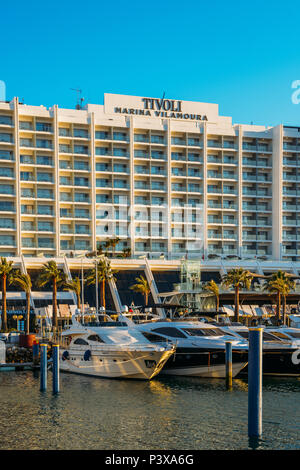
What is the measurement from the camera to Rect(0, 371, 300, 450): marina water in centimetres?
2550

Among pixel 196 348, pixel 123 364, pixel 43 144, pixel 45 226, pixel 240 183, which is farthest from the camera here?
pixel 240 183

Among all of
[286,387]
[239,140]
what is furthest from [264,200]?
[286,387]

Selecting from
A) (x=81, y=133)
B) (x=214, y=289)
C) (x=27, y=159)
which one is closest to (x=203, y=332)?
(x=214, y=289)

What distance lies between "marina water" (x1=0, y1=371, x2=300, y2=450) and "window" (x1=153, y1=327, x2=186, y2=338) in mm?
3133

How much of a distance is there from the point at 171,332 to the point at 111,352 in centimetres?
484

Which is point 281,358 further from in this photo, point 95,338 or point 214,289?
point 214,289

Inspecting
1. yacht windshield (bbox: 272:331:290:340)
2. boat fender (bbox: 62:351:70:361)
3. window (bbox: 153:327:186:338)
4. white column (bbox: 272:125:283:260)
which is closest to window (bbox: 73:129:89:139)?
white column (bbox: 272:125:283:260)

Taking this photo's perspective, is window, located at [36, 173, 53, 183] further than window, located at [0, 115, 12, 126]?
Yes

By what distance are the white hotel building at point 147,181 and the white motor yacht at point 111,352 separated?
55088mm

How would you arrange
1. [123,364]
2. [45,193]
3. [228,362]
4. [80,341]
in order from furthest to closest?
[45,193] < [80,341] < [123,364] < [228,362]

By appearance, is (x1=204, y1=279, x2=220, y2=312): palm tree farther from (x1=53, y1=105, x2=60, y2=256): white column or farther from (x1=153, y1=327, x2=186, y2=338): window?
(x1=53, y1=105, x2=60, y2=256): white column

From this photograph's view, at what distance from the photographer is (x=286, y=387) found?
38.7 m

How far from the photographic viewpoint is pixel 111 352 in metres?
42.2

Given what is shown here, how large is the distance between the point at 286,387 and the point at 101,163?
73.7m
